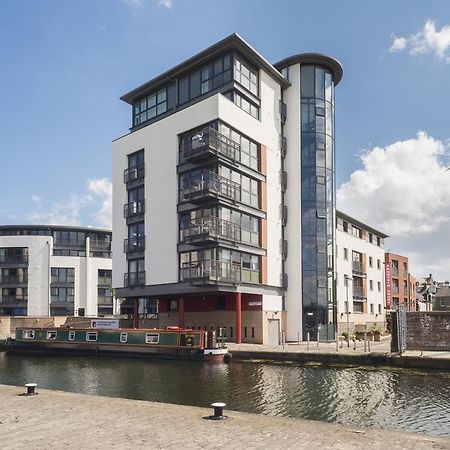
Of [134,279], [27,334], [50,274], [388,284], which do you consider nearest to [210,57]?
[134,279]

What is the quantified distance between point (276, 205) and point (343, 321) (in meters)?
15.7

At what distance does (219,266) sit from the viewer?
34.4 meters

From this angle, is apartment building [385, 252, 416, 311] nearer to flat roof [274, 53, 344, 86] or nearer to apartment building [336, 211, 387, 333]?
apartment building [336, 211, 387, 333]

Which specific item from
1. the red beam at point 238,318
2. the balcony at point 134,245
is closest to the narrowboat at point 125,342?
the red beam at point 238,318

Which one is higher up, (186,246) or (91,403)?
(186,246)

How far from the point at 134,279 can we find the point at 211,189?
1093 centimetres

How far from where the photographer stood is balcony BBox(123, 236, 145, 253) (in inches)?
1594

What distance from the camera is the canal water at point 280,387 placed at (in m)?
15.4

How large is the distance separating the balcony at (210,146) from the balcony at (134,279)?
10.1m

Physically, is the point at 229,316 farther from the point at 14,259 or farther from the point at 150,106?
the point at 14,259

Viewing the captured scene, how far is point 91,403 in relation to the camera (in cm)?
1365

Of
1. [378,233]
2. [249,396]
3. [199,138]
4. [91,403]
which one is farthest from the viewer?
[378,233]

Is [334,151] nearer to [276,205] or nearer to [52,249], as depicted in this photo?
[276,205]

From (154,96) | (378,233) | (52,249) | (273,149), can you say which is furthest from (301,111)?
(52,249)
